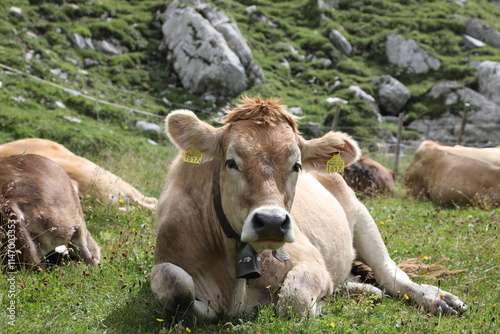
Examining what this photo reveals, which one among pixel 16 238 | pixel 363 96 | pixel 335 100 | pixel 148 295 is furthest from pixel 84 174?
pixel 363 96

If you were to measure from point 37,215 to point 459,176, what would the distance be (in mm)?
8280

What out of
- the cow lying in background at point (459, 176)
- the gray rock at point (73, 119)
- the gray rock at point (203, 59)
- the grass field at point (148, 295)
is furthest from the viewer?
the gray rock at point (203, 59)

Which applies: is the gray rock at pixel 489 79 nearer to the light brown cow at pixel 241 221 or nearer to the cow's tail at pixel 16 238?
the light brown cow at pixel 241 221

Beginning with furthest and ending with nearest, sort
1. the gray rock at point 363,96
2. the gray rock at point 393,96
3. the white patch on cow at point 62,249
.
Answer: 1. the gray rock at point 393,96
2. the gray rock at point 363,96
3. the white patch on cow at point 62,249

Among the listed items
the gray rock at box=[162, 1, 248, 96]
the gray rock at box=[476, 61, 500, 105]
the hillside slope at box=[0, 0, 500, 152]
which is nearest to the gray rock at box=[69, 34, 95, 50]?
the hillside slope at box=[0, 0, 500, 152]

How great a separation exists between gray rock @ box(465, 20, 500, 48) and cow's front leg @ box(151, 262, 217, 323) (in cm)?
4117

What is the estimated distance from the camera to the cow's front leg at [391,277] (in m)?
4.88

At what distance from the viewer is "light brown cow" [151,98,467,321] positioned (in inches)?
149

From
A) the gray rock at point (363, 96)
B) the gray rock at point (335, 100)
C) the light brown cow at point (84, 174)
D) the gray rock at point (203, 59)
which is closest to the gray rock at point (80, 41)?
the gray rock at point (203, 59)

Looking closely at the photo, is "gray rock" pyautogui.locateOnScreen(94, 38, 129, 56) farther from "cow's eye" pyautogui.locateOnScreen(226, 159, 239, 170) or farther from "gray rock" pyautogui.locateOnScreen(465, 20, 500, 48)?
"gray rock" pyautogui.locateOnScreen(465, 20, 500, 48)

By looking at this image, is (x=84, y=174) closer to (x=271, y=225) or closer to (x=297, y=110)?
(x=271, y=225)

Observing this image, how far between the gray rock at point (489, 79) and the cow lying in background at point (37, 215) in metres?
30.9

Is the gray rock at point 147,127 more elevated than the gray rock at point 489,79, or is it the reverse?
the gray rock at point 147,127

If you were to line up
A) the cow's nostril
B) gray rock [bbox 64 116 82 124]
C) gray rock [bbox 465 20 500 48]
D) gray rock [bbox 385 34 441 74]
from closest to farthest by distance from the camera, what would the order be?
the cow's nostril, gray rock [bbox 64 116 82 124], gray rock [bbox 385 34 441 74], gray rock [bbox 465 20 500 48]
